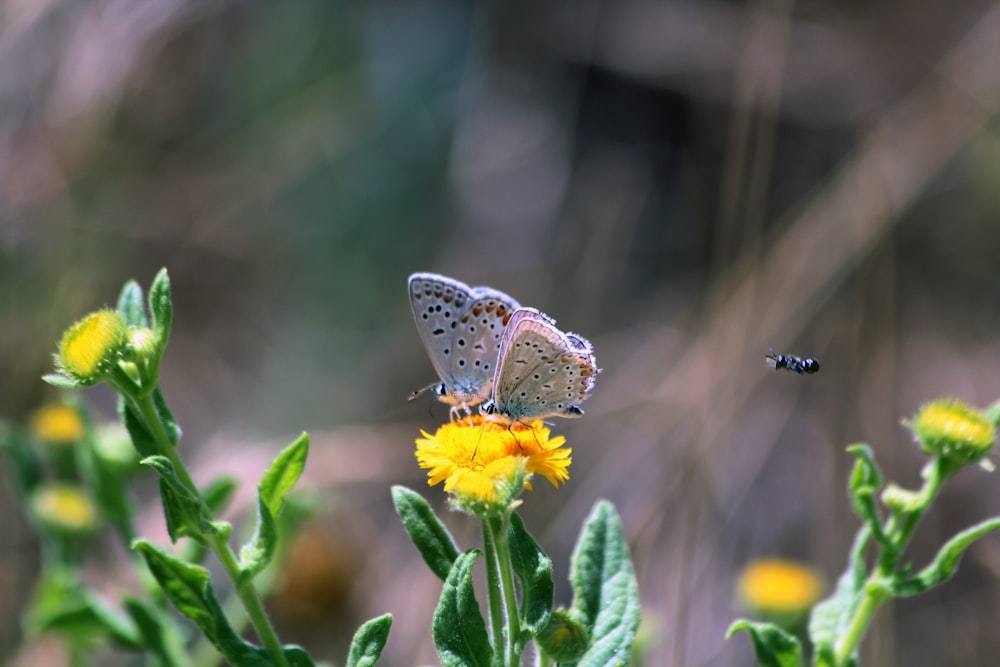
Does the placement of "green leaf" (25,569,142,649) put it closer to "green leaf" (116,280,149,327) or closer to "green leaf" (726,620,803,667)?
"green leaf" (116,280,149,327)

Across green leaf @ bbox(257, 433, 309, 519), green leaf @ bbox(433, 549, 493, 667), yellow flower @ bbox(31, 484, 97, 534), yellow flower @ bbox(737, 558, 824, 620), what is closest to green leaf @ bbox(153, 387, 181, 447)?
green leaf @ bbox(257, 433, 309, 519)

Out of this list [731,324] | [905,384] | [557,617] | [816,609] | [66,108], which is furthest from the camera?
[905,384]

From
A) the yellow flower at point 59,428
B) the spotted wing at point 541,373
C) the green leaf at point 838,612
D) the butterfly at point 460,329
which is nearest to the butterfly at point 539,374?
the spotted wing at point 541,373

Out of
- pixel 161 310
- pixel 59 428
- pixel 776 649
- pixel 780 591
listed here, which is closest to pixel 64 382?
pixel 161 310

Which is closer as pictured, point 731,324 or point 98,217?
point 731,324

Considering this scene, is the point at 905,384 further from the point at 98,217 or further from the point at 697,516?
the point at 98,217

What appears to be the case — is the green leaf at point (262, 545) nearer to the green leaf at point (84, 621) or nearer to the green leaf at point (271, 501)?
the green leaf at point (271, 501)

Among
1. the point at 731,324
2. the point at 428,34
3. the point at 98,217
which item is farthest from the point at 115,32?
the point at 731,324
